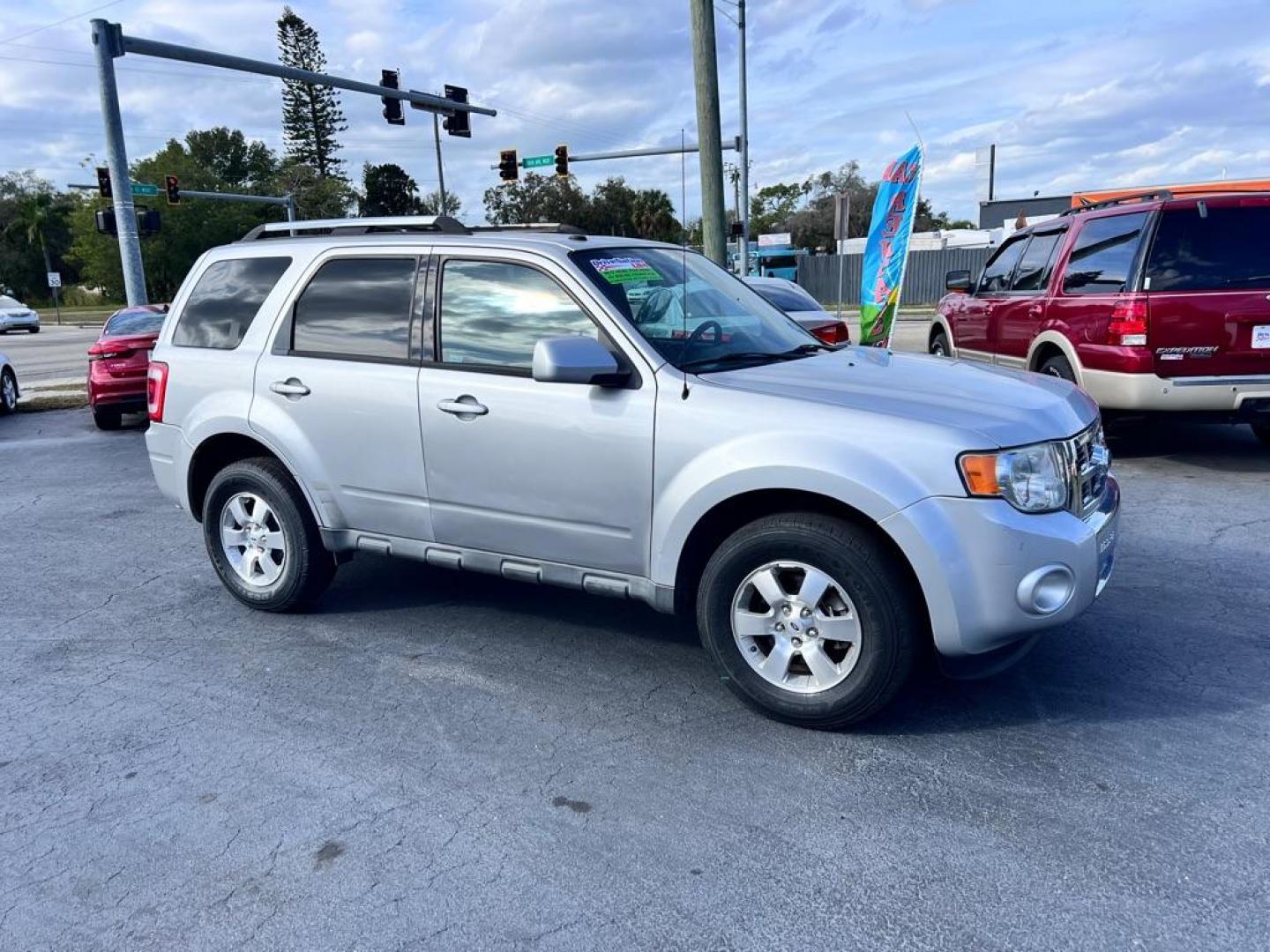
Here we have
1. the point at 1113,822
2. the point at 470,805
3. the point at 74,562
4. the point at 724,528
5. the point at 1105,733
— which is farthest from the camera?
the point at 74,562

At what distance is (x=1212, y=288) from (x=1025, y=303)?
5.71 feet

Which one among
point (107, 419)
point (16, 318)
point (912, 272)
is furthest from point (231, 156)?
point (107, 419)

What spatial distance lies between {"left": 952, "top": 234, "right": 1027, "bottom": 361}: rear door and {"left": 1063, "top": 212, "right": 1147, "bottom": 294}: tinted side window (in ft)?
3.63

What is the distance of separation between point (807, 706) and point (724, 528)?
755 millimetres

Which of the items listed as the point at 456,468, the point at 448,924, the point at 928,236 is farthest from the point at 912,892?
the point at 928,236

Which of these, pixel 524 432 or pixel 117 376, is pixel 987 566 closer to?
pixel 524 432

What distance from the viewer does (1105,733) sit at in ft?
12.0

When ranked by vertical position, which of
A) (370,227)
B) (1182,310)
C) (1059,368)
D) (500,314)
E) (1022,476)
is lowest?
(1059,368)

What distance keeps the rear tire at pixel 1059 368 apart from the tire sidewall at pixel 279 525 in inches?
235

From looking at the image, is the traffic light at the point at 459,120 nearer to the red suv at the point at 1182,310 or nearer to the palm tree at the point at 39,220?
the red suv at the point at 1182,310

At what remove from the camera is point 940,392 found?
12.5ft

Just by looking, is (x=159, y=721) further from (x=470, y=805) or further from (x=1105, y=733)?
(x=1105, y=733)

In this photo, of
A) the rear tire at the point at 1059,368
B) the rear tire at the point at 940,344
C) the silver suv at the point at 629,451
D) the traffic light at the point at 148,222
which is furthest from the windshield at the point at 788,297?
Answer: the traffic light at the point at 148,222

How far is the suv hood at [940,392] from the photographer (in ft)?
11.5
